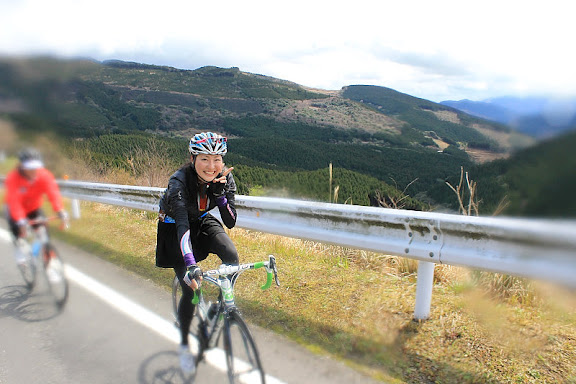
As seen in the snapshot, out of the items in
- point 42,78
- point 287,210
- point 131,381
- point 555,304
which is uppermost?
point 42,78

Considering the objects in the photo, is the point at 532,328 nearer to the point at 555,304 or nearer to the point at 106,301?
the point at 555,304

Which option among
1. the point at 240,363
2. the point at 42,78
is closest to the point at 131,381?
the point at 240,363

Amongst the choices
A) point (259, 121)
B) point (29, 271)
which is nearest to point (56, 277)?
point (29, 271)

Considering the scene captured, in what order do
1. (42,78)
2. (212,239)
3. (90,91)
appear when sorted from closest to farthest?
1. (42,78)
2. (212,239)
3. (90,91)

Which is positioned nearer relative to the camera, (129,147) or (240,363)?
(240,363)

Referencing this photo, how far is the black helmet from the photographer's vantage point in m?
2.24

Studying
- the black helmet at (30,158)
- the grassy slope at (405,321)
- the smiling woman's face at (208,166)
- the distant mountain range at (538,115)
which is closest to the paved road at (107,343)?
the grassy slope at (405,321)

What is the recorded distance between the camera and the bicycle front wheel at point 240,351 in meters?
2.25

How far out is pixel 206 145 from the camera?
2.42 metres

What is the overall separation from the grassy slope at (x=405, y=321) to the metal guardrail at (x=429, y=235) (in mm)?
302

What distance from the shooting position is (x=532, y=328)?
112 inches

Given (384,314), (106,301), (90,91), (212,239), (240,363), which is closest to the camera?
(240,363)

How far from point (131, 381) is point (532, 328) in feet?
9.21

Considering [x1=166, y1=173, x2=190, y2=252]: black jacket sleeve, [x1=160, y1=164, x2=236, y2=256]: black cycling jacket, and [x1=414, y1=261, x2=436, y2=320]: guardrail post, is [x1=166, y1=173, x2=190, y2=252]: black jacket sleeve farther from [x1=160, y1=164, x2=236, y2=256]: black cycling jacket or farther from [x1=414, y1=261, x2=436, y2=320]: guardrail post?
[x1=414, y1=261, x2=436, y2=320]: guardrail post
